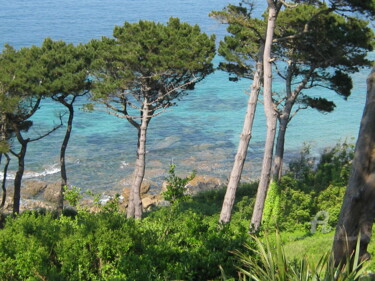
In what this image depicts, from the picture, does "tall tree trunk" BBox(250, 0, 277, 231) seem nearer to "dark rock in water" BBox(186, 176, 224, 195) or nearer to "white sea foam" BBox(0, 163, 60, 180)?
"dark rock in water" BBox(186, 176, 224, 195)

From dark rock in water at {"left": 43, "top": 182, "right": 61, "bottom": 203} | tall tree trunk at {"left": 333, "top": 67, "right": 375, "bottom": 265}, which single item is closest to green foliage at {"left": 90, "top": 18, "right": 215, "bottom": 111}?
dark rock in water at {"left": 43, "top": 182, "right": 61, "bottom": 203}

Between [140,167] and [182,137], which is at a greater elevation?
[140,167]

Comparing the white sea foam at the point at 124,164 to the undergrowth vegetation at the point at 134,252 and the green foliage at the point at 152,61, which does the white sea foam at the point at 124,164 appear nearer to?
the green foliage at the point at 152,61

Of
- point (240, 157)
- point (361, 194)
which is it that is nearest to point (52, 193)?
point (240, 157)

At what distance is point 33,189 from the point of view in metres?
27.0

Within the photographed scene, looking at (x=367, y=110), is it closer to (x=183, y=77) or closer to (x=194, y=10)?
(x=183, y=77)

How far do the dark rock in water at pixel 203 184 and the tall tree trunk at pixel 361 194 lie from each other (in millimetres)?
20173

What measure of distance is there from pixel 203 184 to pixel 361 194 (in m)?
21.2

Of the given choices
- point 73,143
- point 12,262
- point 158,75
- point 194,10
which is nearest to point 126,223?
point 12,262

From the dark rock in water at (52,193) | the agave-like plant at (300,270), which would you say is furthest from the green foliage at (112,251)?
the dark rock in water at (52,193)

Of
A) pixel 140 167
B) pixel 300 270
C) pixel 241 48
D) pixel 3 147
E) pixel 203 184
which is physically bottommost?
pixel 203 184

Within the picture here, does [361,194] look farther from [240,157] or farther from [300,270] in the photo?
[240,157]

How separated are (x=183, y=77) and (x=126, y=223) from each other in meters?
12.0

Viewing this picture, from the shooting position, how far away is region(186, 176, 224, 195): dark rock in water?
26.1m
